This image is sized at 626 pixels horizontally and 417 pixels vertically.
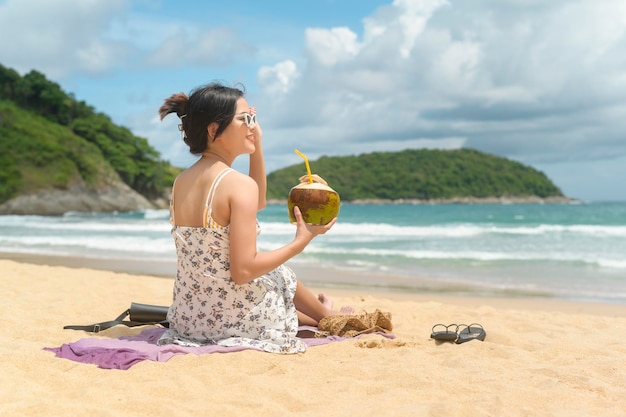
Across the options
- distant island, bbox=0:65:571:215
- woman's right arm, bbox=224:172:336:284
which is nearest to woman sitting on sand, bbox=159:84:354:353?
woman's right arm, bbox=224:172:336:284

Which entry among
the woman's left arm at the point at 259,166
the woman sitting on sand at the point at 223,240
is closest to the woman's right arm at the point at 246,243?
the woman sitting on sand at the point at 223,240

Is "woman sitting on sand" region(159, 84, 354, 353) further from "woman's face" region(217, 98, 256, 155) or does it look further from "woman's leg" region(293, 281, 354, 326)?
"woman's leg" region(293, 281, 354, 326)

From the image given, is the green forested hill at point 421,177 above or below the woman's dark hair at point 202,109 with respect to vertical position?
above

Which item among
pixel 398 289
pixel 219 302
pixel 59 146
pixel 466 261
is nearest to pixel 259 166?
pixel 219 302

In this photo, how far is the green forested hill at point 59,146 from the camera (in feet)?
158

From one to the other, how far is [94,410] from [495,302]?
20.2 ft

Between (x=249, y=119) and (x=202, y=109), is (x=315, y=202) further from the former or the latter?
(x=202, y=109)

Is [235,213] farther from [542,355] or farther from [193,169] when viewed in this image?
[542,355]

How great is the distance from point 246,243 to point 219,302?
0.56m

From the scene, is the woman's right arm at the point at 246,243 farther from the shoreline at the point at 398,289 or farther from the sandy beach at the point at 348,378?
the shoreline at the point at 398,289

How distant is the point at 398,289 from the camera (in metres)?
9.04

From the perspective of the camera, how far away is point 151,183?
61.2 meters

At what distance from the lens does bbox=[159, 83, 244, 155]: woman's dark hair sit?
3.59 meters

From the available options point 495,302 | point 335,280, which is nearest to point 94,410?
point 495,302
